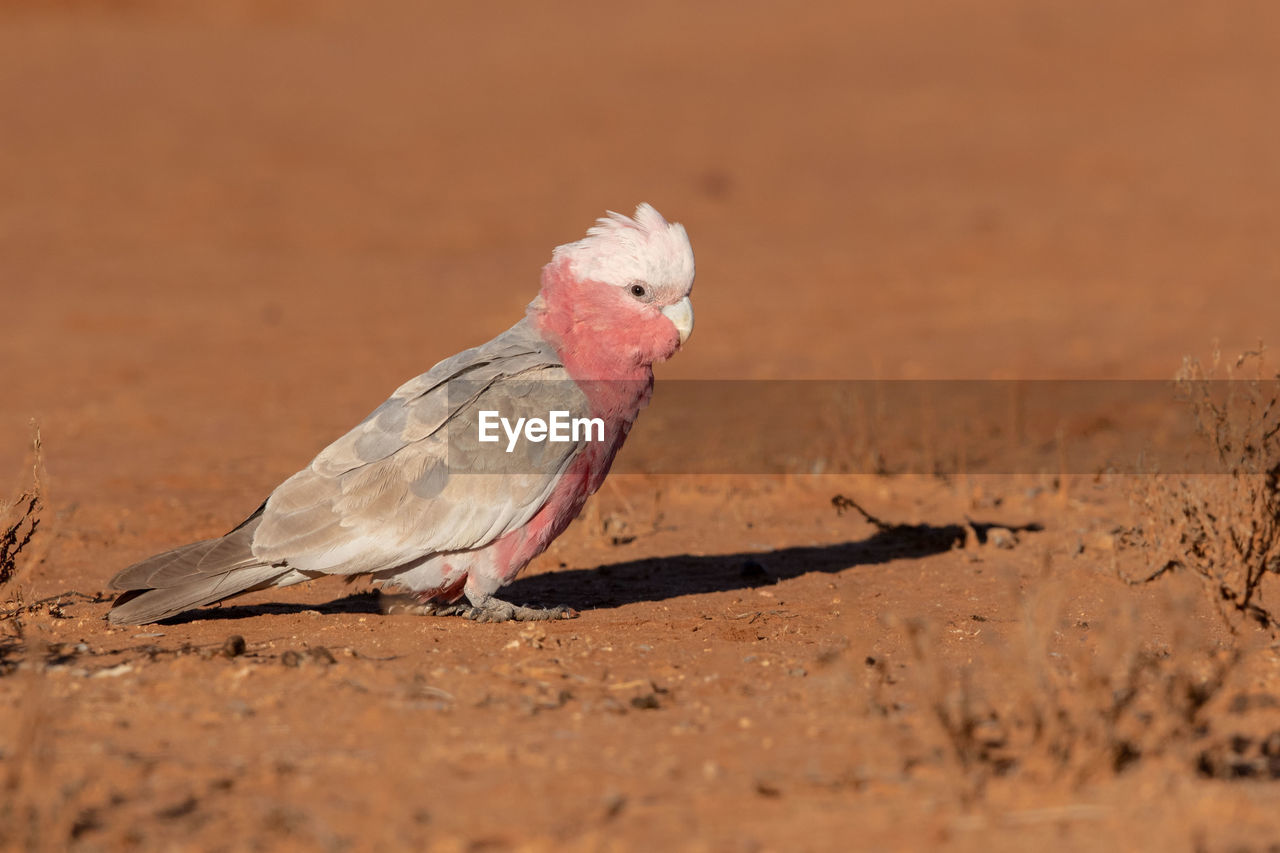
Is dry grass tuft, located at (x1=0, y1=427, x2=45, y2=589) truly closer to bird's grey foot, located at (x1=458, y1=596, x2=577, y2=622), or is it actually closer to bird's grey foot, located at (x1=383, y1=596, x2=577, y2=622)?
bird's grey foot, located at (x1=383, y1=596, x2=577, y2=622)

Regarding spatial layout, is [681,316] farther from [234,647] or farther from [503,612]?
[234,647]

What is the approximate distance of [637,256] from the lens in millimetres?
5773

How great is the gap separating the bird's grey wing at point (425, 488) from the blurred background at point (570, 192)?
289 centimetres

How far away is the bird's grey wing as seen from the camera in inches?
220

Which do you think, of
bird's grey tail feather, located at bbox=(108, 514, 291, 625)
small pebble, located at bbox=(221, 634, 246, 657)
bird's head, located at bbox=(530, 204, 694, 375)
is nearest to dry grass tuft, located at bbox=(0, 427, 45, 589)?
bird's grey tail feather, located at bbox=(108, 514, 291, 625)

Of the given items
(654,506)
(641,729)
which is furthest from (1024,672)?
(654,506)

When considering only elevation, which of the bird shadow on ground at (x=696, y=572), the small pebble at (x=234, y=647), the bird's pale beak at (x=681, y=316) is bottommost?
the small pebble at (x=234, y=647)

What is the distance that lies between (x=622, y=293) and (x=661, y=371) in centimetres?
727

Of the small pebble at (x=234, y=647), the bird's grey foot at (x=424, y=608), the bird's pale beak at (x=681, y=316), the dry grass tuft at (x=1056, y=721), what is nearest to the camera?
the dry grass tuft at (x=1056, y=721)

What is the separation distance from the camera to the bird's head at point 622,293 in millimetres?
5801

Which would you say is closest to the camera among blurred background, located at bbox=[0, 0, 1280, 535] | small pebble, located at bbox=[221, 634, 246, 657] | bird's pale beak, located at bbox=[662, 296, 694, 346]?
small pebble, located at bbox=[221, 634, 246, 657]

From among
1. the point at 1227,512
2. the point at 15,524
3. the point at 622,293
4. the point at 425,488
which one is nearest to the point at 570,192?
the point at 622,293

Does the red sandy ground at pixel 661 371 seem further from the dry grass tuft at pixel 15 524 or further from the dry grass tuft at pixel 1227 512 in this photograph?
the dry grass tuft at pixel 15 524

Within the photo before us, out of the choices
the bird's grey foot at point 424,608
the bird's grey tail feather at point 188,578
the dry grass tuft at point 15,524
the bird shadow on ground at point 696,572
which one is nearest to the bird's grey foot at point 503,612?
the bird's grey foot at point 424,608
